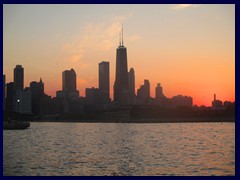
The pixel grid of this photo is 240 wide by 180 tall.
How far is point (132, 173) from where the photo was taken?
32.8 meters

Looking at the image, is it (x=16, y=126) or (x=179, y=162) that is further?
(x=16, y=126)

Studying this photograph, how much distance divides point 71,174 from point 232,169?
45.2 ft

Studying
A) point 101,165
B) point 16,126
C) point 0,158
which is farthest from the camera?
point 16,126
